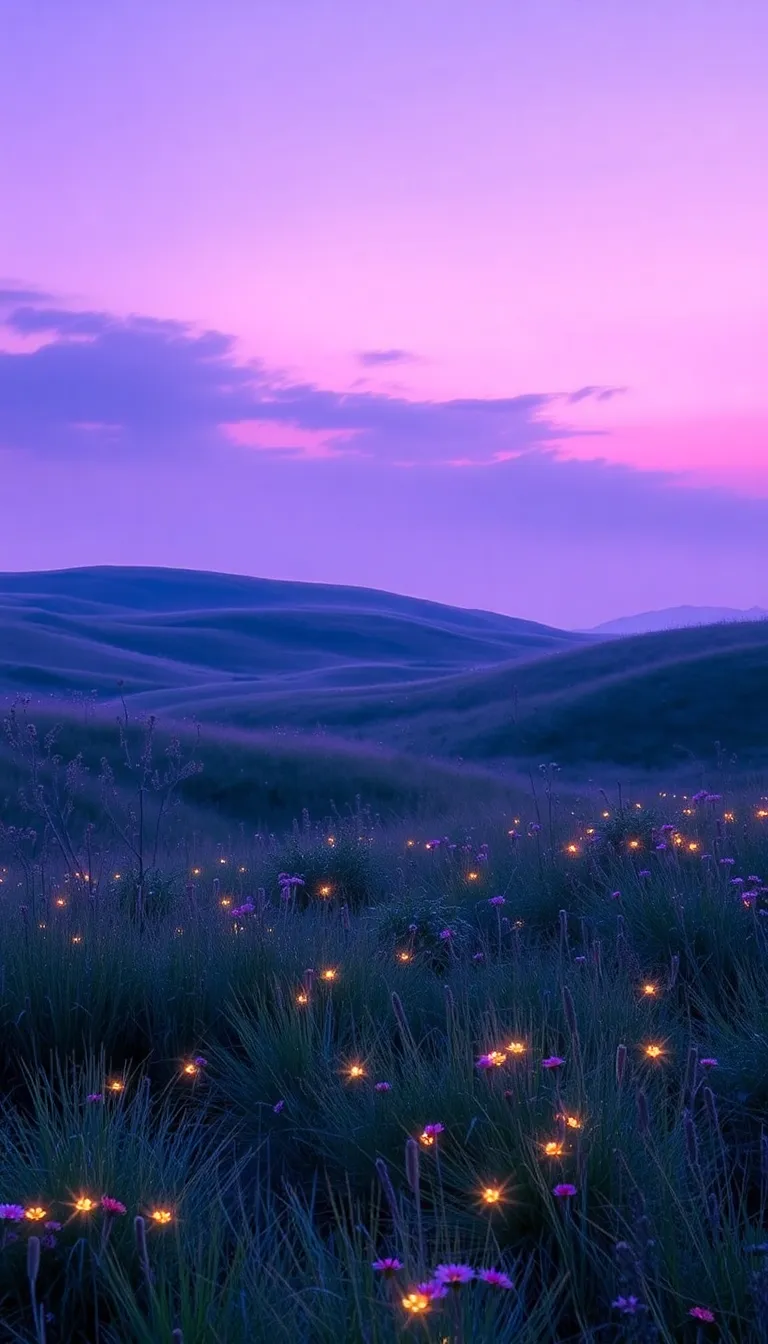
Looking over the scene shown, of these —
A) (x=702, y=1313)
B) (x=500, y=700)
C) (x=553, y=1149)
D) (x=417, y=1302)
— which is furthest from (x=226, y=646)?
(x=417, y=1302)

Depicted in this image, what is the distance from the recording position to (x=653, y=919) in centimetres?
584

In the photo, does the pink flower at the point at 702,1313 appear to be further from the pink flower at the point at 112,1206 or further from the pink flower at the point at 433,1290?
the pink flower at the point at 112,1206

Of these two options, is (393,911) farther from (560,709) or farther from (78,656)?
(78,656)

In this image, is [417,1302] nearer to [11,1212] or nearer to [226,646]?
[11,1212]

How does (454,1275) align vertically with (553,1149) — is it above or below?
above

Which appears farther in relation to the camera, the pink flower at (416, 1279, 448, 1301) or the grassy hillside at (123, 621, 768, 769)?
the grassy hillside at (123, 621, 768, 769)

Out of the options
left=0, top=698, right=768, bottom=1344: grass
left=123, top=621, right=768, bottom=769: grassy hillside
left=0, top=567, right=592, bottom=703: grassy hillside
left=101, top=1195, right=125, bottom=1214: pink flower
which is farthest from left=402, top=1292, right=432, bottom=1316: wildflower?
left=0, top=567, right=592, bottom=703: grassy hillside

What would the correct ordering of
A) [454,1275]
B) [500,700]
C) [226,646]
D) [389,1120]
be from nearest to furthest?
1. [454,1275]
2. [389,1120]
3. [500,700]
4. [226,646]

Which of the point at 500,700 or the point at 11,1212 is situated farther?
the point at 500,700

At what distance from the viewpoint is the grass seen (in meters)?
2.53

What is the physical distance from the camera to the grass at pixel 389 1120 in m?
2.53

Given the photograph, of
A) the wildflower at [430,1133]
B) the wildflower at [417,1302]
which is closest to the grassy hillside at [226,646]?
the wildflower at [430,1133]

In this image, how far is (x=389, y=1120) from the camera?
11.4 feet

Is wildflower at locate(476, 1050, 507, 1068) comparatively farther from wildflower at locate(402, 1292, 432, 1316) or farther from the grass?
wildflower at locate(402, 1292, 432, 1316)
